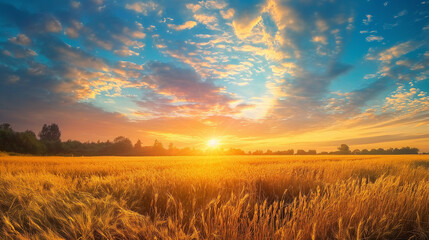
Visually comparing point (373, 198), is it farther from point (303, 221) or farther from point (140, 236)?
point (140, 236)

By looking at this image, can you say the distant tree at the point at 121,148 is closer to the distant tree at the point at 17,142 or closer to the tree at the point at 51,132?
the distant tree at the point at 17,142

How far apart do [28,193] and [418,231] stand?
608 cm

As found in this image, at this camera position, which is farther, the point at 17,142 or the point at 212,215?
the point at 17,142

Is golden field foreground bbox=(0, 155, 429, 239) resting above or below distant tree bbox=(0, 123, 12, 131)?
below

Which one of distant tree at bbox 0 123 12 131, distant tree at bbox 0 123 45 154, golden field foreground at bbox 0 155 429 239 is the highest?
distant tree at bbox 0 123 12 131

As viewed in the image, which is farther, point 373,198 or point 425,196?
point 425,196

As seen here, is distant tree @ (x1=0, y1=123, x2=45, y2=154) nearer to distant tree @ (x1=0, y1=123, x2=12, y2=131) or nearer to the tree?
distant tree @ (x1=0, y1=123, x2=12, y2=131)

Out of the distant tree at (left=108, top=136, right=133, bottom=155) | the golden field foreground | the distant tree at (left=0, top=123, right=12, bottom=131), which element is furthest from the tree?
the golden field foreground

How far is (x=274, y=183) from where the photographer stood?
5105mm

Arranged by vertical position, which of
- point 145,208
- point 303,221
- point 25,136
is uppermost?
point 25,136

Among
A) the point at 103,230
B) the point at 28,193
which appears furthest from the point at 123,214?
the point at 28,193

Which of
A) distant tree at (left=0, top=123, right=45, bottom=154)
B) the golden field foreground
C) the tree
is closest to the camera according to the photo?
the golden field foreground

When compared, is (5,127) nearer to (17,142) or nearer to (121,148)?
(17,142)

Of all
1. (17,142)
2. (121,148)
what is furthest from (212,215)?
(121,148)
